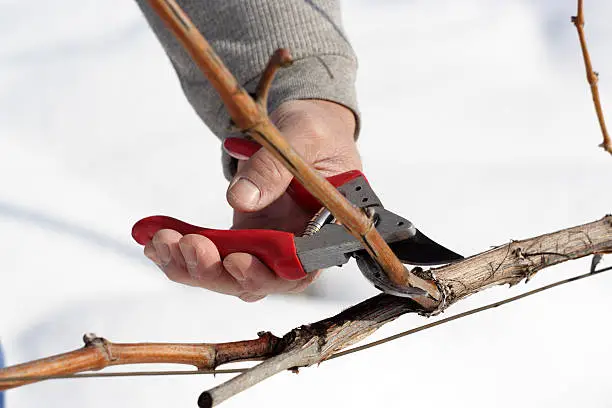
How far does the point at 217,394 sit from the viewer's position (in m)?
0.46

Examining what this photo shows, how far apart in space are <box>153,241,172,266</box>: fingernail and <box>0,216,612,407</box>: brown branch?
22cm

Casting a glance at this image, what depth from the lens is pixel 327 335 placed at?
0.61m

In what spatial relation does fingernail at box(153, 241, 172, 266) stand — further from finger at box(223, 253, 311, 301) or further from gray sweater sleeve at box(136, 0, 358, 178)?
gray sweater sleeve at box(136, 0, 358, 178)

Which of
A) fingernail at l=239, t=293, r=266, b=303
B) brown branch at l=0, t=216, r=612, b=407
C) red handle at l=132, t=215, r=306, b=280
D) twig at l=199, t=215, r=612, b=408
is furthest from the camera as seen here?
fingernail at l=239, t=293, r=266, b=303

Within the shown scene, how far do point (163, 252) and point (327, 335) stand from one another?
0.26 metres

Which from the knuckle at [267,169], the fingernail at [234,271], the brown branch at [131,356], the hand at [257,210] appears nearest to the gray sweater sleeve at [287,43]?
the hand at [257,210]

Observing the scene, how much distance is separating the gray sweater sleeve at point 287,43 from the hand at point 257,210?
3.0 inches

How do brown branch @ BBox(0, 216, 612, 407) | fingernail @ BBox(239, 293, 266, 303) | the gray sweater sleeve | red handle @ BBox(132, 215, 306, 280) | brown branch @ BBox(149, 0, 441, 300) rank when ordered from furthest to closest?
the gray sweater sleeve → fingernail @ BBox(239, 293, 266, 303) → red handle @ BBox(132, 215, 306, 280) → brown branch @ BBox(0, 216, 612, 407) → brown branch @ BBox(149, 0, 441, 300)

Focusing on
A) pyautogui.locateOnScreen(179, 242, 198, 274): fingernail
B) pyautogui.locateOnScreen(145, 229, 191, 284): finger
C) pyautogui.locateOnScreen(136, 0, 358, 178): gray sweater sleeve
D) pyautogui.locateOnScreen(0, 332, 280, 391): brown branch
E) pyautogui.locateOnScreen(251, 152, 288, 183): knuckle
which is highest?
pyautogui.locateOnScreen(136, 0, 358, 178): gray sweater sleeve

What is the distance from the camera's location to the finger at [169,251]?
2.58 feet

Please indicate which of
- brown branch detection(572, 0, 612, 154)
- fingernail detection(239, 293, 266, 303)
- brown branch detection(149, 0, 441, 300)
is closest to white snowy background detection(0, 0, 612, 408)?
fingernail detection(239, 293, 266, 303)

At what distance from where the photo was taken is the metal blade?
0.70m

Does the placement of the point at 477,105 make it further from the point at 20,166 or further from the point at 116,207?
the point at 20,166

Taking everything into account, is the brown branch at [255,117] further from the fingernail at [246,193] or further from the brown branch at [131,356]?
the fingernail at [246,193]
